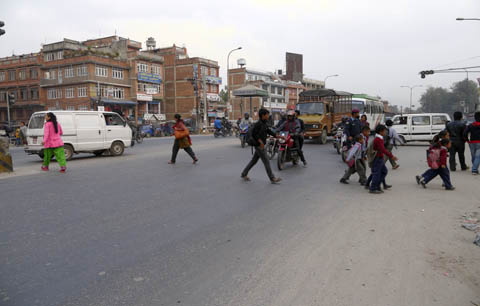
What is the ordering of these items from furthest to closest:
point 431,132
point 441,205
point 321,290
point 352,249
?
point 431,132 → point 441,205 → point 352,249 → point 321,290

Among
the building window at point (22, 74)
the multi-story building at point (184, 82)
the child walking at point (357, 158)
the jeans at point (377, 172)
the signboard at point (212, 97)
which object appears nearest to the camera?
the jeans at point (377, 172)

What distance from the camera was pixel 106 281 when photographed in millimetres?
3422

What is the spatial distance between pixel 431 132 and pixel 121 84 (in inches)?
1620

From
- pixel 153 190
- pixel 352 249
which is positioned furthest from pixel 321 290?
pixel 153 190

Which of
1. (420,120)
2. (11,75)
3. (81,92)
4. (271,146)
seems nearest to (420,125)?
(420,120)

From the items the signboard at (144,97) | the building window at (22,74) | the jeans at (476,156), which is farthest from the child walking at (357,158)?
the building window at (22,74)

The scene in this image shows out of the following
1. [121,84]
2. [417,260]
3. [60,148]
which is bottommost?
[417,260]

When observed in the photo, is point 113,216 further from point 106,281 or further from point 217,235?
point 106,281

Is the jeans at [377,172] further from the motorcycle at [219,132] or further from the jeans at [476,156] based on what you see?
the motorcycle at [219,132]

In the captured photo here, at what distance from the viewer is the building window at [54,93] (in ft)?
162

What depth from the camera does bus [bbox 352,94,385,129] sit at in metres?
25.8

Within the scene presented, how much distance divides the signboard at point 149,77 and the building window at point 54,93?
35.3 ft

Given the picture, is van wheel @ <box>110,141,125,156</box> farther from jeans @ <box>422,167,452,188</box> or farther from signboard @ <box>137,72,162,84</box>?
signboard @ <box>137,72,162,84</box>

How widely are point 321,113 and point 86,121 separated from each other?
39.9 feet
